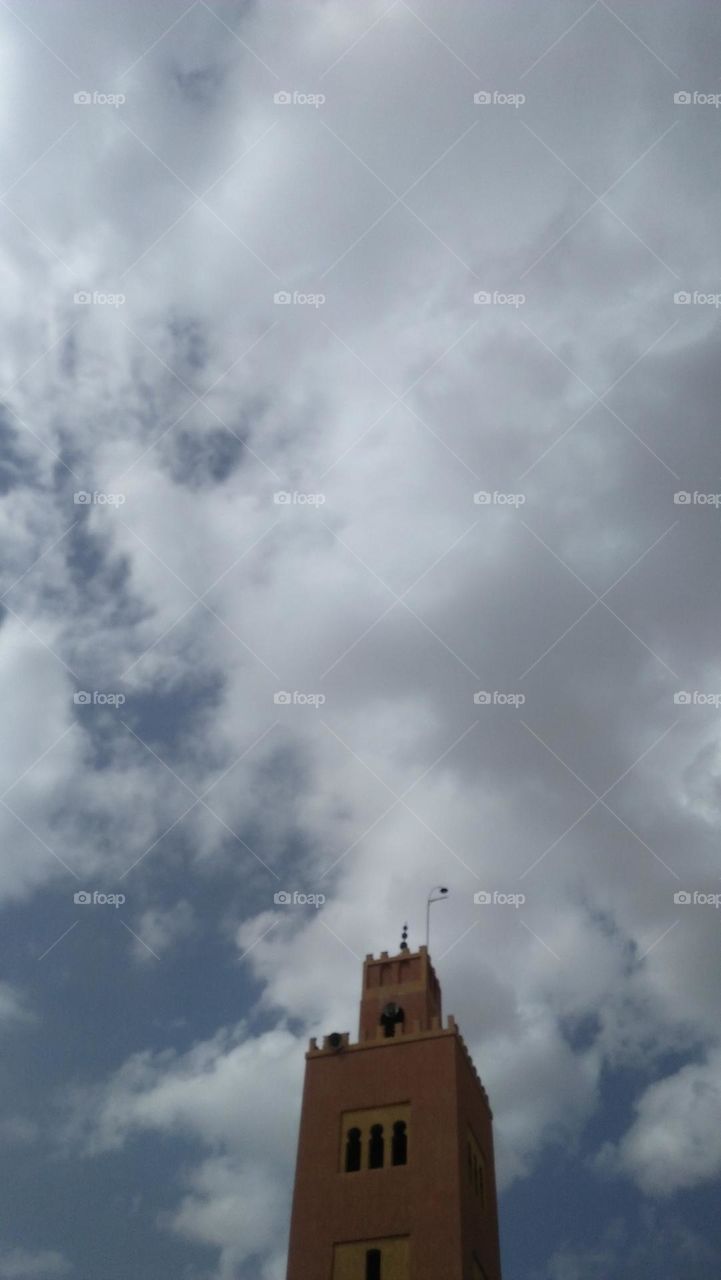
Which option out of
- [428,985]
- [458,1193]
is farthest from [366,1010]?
[458,1193]

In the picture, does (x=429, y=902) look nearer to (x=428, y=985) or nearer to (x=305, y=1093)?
(x=428, y=985)

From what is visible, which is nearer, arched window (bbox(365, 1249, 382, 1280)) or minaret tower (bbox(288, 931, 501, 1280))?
arched window (bbox(365, 1249, 382, 1280))

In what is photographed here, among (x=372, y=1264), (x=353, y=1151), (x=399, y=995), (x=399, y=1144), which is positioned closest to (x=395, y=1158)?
(x=399, y=1144)

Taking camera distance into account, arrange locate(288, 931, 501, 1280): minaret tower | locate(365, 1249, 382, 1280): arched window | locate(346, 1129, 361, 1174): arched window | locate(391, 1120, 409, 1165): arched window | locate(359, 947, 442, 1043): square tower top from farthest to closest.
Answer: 1. locate(359, 947, 442, 1043): square tower top
2. locate(346, 1129, 361, 1174): arched window
3. locate(391, 1120, 409, 1165): arched window
4. locate(288, 931, 501, 1280): minaret tower
5. locate(365, 1249, 382, 1280): arched window

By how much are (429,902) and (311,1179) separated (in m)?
13.1

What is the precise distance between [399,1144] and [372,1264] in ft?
13.1

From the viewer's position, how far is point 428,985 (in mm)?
43312

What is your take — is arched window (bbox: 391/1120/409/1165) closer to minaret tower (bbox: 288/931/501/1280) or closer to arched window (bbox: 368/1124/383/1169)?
minaret tower (bbox: 288/931/501/1280)

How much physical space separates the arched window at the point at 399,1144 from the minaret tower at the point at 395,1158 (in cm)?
4

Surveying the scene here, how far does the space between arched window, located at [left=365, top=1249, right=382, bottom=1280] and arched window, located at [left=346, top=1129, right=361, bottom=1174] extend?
109 inches

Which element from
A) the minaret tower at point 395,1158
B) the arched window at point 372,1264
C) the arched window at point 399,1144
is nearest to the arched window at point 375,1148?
the minaret tower at point 395,1158

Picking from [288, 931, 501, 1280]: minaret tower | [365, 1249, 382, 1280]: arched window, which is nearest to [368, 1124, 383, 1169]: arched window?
[288, 931, 501, 1280]: minaret tower

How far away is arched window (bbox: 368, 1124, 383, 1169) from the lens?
36562 mm

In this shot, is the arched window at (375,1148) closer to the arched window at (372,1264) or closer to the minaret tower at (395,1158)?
the minaret tower at (395,1158)
